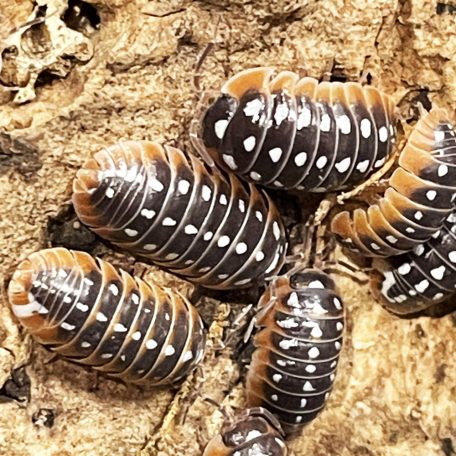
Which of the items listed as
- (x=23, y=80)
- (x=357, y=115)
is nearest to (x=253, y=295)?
(x=357, y=115)

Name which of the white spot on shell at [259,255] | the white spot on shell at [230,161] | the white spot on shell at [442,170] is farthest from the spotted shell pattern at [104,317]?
Result: the white spot on shell at [442,170]

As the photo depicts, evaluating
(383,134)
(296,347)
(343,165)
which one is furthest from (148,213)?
(383,134)

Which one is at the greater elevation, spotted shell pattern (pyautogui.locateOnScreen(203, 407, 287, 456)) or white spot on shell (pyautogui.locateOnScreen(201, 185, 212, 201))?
white spot on shell (pyautogui.locateOnScreen(201, 185, 212, 201))

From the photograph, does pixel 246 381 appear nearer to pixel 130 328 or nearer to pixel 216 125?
pixel 130 328

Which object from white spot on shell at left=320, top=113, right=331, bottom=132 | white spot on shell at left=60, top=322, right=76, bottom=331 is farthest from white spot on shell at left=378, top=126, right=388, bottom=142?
white spot on shell at left=60, top=322, right=76, bottom=331

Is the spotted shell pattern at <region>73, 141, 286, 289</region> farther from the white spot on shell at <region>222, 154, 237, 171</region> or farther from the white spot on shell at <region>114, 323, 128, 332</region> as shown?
the white spot on shell at <region>114, 323, 128, 332</region>
